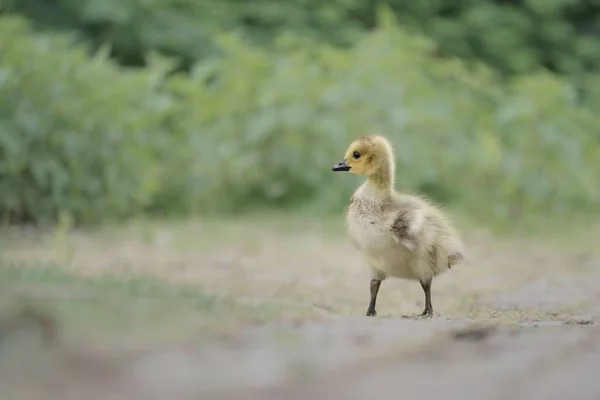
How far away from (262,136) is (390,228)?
4.83m

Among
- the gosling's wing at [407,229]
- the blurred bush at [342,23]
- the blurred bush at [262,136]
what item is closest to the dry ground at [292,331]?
the gosling's wing at [407,229]

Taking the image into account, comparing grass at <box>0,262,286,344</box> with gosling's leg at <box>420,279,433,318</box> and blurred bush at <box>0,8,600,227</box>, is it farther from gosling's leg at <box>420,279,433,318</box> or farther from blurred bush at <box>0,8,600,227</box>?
blurred bush at <box>0,8,600,227</box>

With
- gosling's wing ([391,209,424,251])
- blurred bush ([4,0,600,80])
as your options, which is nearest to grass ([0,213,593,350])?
Answer: gosling's wing ([391,209,424,251])

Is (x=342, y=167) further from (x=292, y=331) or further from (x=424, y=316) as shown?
(x=292, y=331)

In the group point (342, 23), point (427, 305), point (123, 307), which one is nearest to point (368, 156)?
point (427, 305)

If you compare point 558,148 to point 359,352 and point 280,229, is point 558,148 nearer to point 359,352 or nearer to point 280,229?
point 280,229

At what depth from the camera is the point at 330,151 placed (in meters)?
8.15

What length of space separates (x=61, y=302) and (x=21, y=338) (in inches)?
28.0

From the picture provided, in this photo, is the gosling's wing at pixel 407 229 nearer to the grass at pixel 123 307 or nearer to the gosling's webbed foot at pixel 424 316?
the gosling's webbed foot at pixel 424 316

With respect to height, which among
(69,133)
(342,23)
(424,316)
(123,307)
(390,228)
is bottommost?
(123,307)

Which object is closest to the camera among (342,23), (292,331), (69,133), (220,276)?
(292,331)

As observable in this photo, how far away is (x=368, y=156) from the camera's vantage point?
3578 mm

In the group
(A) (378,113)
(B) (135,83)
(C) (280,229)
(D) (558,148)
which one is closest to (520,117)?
(D) (558,148)

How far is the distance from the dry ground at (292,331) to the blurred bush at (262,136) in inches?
63.3
